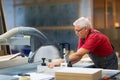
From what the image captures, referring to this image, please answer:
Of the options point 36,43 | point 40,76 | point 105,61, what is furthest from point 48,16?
point 40,76

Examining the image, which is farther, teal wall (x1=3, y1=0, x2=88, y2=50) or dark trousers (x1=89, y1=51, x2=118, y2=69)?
teal wall (x1=3, y1=0, x2=88, y2=50)

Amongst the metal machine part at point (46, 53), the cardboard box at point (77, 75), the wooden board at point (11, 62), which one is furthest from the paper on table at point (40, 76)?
the wooden board at point (11, 62)

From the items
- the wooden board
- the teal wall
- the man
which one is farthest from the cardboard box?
the teal wall

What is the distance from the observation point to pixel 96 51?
9.32 ft

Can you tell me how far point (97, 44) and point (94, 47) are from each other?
52 millimetres

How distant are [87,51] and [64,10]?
7.88 ft

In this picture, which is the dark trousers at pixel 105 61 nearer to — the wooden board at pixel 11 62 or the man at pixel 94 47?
the man at pixel 94 47

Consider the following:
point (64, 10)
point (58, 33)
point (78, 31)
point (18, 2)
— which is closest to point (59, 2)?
point (64, 10)

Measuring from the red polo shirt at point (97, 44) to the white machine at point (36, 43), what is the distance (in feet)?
1.13

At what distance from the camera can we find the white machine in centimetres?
204

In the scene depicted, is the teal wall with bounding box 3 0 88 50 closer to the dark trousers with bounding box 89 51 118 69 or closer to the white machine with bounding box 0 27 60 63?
the dark trousers with bounding box 89 51 118 69

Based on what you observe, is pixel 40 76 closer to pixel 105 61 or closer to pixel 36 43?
pixel 36 43

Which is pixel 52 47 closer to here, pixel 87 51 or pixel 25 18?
pixel 87 51

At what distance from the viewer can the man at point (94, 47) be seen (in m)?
2.67
